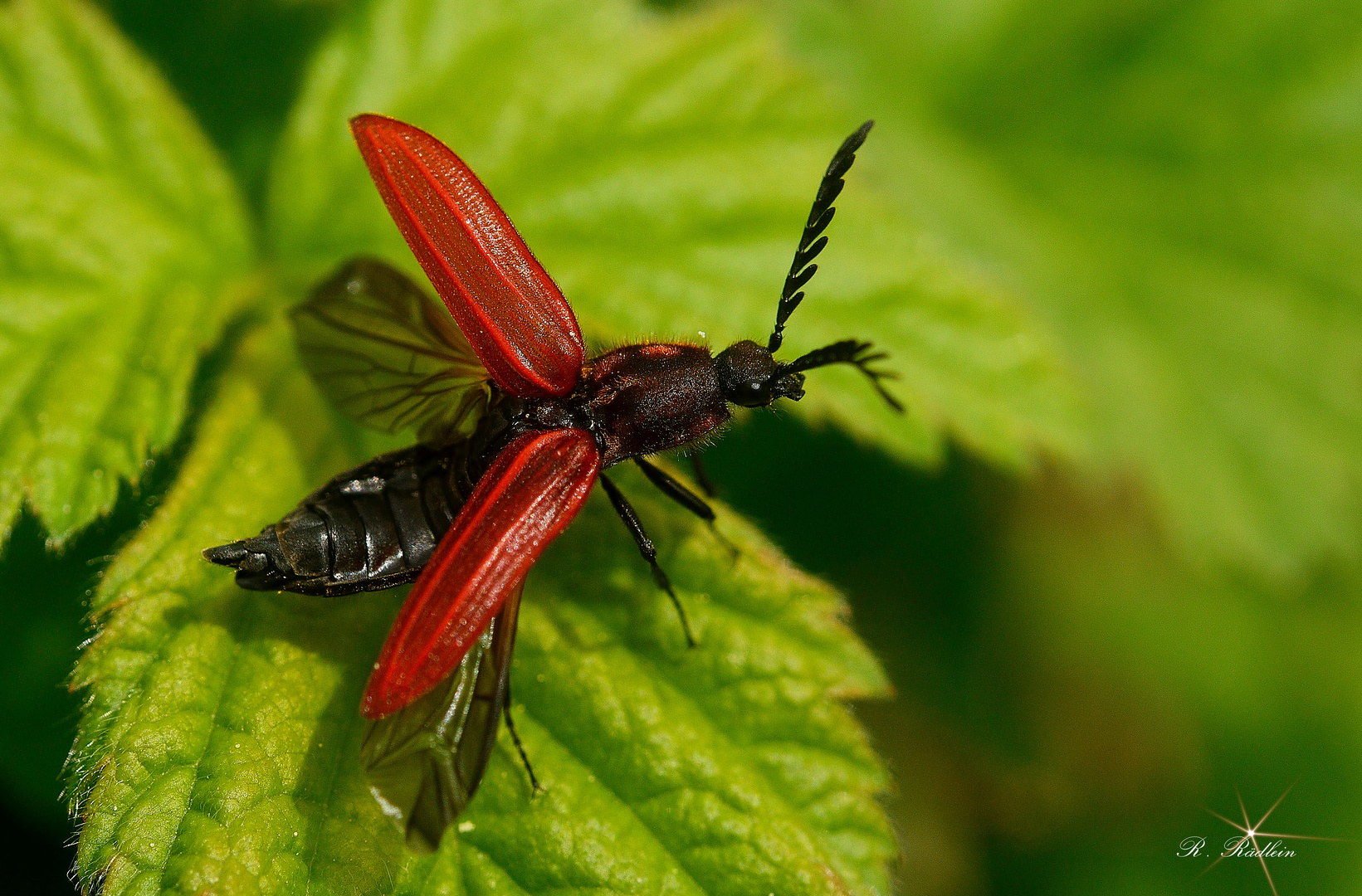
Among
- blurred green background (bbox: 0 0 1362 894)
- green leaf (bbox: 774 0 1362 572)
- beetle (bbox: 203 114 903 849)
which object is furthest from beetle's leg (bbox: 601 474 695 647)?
green leaf (bbox: 774 0 1362 572)

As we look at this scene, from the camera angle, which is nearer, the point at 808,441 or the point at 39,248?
the point at 39,248

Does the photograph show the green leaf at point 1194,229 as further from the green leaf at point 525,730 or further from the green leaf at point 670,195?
the green leaf at point 525,730

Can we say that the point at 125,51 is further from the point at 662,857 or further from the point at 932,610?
the point at 932,610

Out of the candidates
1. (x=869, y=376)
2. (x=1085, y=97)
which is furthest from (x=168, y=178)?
(x=1085, y=97)

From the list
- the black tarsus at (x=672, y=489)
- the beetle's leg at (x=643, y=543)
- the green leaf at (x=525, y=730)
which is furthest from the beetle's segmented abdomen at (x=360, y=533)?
the black tarsus at (x=672, y=489)

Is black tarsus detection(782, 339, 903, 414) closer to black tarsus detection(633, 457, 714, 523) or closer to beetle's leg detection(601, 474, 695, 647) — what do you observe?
black tarsus detection(633, 457, 714, 523)

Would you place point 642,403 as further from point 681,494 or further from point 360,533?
point 360,533

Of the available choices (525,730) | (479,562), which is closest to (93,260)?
(479,562)
